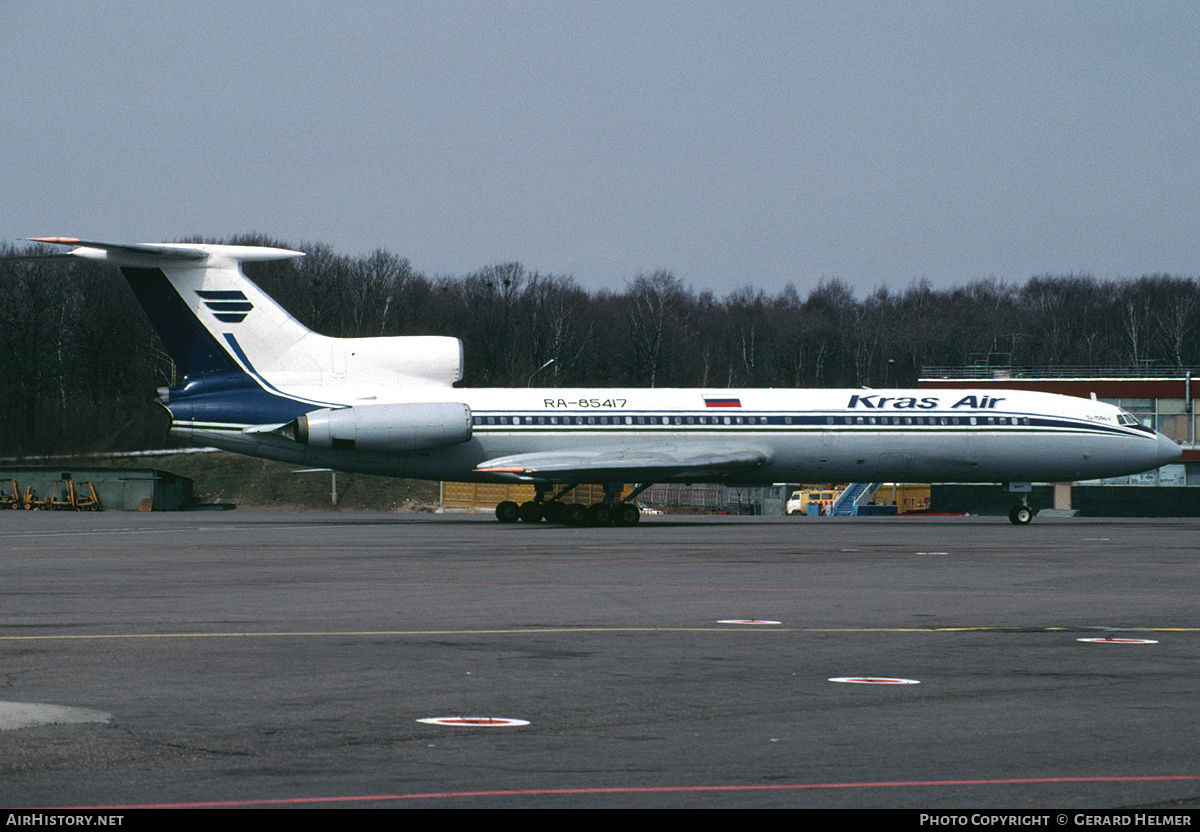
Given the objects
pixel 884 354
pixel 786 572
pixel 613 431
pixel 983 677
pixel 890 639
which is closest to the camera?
pixel 983 677

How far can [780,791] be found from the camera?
7223 mm

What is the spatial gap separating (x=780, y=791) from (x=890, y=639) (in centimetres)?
713

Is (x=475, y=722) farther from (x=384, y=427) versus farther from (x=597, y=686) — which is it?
(x=384, y=427)

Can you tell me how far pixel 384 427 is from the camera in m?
38.3

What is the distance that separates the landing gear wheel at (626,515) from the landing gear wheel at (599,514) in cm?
26

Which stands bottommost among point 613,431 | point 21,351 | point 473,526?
point 473,526

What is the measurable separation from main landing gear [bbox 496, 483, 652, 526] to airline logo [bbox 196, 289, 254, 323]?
985 cm

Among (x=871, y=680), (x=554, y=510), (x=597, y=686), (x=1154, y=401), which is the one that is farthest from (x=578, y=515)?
(x=1154, y=401)

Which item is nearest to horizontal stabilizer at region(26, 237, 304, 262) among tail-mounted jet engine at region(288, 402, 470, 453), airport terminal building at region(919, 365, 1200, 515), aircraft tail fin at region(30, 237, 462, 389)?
aircraft tail fin at region(30, 237, 462, 389)

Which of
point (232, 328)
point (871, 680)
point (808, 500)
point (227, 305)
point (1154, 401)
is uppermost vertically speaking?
point (227, 305)

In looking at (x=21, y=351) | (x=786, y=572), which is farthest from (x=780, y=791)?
(x=21, y=351)

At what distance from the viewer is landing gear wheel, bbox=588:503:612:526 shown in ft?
131

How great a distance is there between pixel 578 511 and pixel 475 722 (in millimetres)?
30651

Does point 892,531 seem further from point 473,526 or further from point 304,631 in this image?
point 304,631
